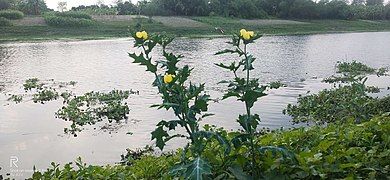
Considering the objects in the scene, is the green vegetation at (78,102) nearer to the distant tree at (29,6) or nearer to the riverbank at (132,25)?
the riverbank at (132,25)

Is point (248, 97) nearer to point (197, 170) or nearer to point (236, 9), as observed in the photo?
point (197, 170)

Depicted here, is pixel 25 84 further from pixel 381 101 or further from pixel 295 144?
pixel 295 144

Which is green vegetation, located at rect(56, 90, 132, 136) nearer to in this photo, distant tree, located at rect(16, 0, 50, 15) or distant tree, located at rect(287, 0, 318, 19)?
distant tree, located at rect(16, 0, 50, 15)

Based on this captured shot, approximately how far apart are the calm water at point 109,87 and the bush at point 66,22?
1142 inches

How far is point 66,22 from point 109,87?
2189 inches

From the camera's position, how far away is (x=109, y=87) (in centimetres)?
2334

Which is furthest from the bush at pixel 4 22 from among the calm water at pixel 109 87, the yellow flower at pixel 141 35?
the yellow flower at pixel 141 35

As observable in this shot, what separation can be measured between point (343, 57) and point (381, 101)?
25.0 m

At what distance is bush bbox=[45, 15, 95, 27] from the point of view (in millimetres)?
72938

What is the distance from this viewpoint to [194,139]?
12.3ft

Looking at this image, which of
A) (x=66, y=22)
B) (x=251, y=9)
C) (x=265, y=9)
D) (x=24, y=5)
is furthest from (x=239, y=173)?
(x=265, y=9)

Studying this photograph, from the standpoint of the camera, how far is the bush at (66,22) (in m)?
72.9

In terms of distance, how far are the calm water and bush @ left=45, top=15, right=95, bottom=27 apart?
2902 cm

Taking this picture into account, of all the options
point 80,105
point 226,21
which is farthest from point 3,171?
point 226,21
